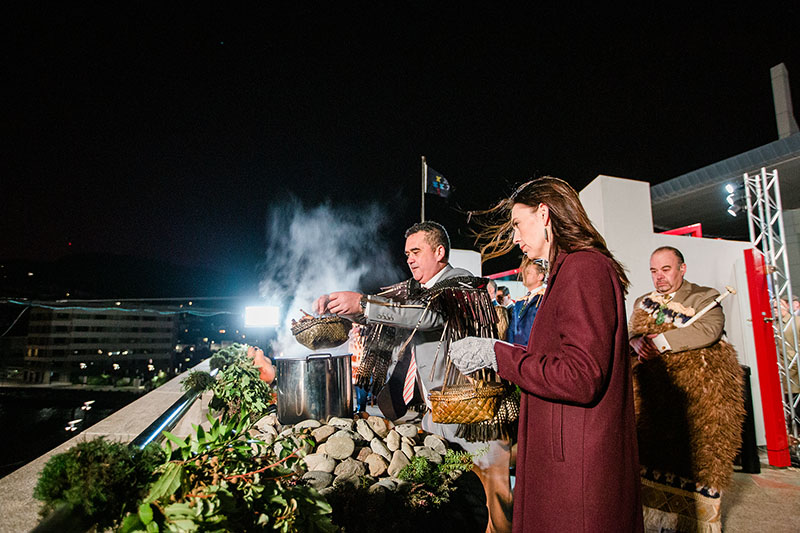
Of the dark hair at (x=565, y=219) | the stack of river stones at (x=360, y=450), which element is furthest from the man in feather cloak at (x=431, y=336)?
the dark hair at (x=565, y=219)

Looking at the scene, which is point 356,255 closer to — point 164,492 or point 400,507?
point 400,507

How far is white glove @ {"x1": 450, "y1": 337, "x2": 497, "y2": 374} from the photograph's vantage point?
1.59 metres

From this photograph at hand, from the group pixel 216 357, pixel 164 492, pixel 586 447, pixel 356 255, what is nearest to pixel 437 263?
pixel 586 447

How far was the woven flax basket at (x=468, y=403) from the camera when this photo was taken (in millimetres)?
1914

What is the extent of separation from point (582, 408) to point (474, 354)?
435 mm

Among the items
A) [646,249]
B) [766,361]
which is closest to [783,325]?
[766,361]

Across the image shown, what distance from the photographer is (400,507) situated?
106 inches

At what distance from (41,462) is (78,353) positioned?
3413 inches

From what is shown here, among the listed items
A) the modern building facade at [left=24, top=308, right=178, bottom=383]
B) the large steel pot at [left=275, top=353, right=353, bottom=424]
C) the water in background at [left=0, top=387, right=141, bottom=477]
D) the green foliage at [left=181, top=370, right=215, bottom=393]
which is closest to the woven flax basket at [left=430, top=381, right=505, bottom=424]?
the large steel pot at [left=275, top=353, right=353, bottom=424]

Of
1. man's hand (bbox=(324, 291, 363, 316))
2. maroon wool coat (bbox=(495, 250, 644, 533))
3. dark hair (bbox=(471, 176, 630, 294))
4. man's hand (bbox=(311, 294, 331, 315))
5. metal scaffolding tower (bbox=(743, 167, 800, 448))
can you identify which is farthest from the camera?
metal scaffolding tower (bbox=(743, 167, 800, 448))

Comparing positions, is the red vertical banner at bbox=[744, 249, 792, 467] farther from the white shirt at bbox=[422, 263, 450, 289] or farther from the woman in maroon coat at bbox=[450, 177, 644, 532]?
the woman in maroon coat at bbox=[450, 177, 644, 532]

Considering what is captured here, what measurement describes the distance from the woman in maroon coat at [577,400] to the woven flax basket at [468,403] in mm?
322

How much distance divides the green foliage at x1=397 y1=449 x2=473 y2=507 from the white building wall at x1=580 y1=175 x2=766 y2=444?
13.0ft

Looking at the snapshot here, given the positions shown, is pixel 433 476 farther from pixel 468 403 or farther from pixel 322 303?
pixel 322 303
